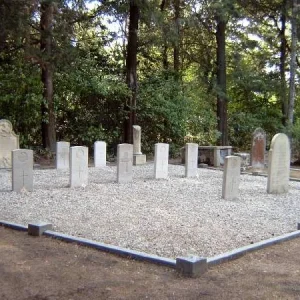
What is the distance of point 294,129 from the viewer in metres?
18.1

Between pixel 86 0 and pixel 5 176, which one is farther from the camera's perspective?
pixel 86 0

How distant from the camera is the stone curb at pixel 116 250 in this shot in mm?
4723

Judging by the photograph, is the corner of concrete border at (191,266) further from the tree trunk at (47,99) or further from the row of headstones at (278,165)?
the tree trunk at (47,99)

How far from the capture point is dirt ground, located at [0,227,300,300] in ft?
12.8

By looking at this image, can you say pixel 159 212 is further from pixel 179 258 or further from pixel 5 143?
pixel 5 143

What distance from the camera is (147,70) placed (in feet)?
71.7

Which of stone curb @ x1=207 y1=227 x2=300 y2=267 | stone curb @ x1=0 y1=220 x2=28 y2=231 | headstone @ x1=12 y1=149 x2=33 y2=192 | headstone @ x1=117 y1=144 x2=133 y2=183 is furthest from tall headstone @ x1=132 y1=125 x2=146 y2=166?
stone curb @ x1=207 y1=227 x2=300 y2=267

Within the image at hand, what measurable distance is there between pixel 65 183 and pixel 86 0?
949 cm

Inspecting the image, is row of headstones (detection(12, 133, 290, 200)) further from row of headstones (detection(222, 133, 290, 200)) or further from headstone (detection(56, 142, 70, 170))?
headstone (detection(56, 142, 70, 170))

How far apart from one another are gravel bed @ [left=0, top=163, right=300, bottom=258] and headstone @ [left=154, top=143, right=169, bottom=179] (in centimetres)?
50

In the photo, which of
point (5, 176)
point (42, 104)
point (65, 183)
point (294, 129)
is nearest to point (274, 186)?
point (65, 183)

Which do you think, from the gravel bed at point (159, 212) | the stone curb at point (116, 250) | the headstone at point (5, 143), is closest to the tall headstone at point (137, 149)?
the gravel bed at point (159, 212)

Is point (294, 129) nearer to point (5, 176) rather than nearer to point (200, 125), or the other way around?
point (200, 125)

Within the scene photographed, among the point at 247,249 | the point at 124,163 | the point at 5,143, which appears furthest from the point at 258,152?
the point at 247,249
